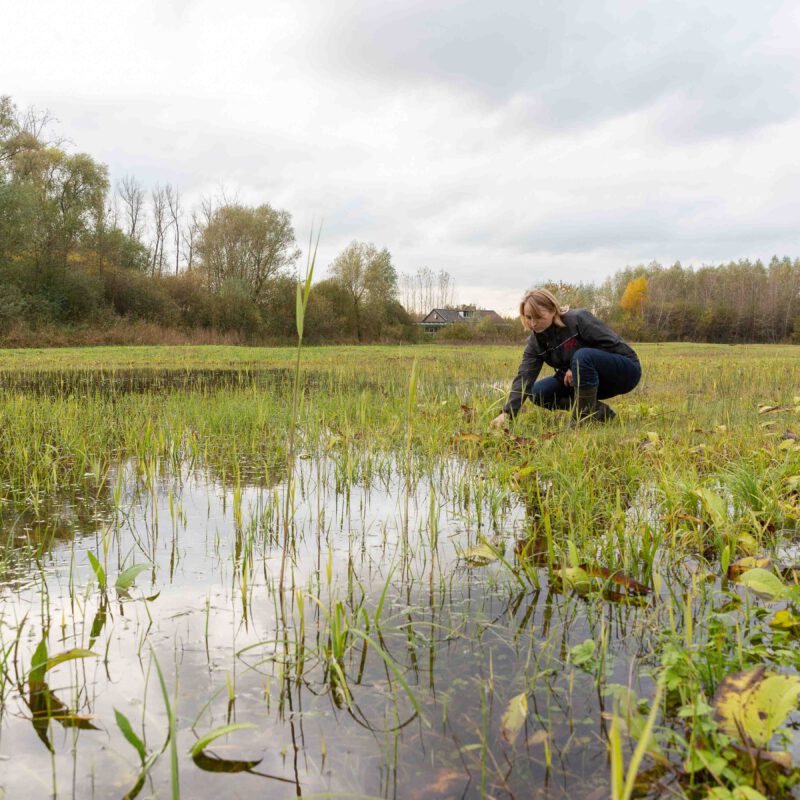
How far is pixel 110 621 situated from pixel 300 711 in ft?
2.83

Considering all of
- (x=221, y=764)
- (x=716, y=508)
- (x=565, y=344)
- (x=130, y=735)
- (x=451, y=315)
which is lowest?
(x=221, y=764)

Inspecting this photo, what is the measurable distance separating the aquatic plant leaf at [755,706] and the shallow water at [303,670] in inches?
11.6

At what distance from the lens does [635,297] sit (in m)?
71.2

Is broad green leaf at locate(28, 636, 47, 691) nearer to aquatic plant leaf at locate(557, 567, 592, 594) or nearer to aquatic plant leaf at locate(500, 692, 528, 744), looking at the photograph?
aquatic plant leaf at locate(500, 692, 528, 744)

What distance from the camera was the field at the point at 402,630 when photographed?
4.66 feet

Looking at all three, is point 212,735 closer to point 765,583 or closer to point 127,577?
point 127,577

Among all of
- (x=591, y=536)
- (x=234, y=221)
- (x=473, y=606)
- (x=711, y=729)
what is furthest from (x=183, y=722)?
(x=234, y=221)

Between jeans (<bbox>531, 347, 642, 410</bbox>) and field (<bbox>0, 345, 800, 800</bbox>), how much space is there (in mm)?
1433

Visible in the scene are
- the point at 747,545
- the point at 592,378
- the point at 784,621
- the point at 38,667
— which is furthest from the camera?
the point at 592,378

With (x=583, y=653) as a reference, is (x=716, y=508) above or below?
above

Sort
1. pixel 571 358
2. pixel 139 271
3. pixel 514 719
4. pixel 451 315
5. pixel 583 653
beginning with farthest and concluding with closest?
pixel 451 315 < pixel 139 271 < pixel 571 358 < pixel 583 653 < pixel 514 719

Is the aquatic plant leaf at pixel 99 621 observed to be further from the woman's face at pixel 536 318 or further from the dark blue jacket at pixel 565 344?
the woman's face at pixel 536 318

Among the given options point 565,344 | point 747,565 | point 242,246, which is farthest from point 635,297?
point 747,565

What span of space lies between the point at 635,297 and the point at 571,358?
232 feet
